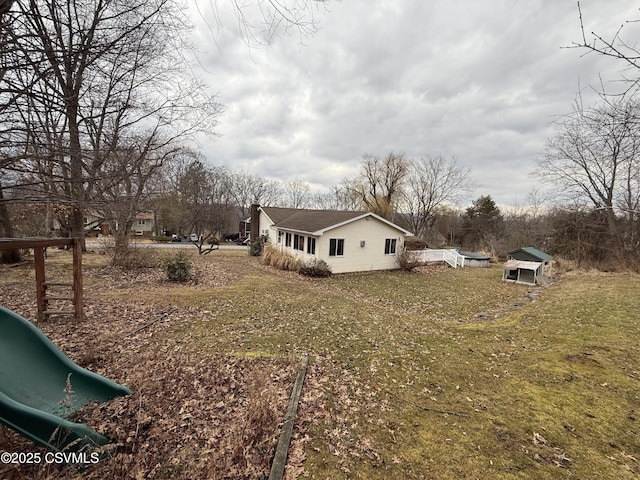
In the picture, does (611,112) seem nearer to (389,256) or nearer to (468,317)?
(468,317)

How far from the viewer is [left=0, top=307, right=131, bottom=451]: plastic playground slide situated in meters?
2.19

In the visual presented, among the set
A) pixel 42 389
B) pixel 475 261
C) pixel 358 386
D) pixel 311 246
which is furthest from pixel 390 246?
pixel 42 389

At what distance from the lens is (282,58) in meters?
3.54

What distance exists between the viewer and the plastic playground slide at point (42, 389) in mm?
2193

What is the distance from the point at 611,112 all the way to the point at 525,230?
32570mm

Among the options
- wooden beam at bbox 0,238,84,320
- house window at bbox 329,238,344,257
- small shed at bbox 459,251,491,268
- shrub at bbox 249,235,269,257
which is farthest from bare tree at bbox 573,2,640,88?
small shed at bbox 459,251,491,268

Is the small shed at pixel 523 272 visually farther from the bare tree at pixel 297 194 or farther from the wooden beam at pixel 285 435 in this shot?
the bare tree at pixel 297 194

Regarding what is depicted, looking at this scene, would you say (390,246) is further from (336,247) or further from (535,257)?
(535,257)

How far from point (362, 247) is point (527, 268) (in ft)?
30.7

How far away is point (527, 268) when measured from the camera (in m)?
14.6

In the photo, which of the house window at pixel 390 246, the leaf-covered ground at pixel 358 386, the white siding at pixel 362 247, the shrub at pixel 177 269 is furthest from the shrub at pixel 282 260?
the leaf-covered ground at pixel 358 386

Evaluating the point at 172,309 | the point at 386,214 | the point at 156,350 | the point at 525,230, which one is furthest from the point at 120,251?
the point at 525,230

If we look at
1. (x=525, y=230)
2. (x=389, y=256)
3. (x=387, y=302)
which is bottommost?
(x=387, y=302)

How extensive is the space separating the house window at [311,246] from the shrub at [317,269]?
0.77 meters
